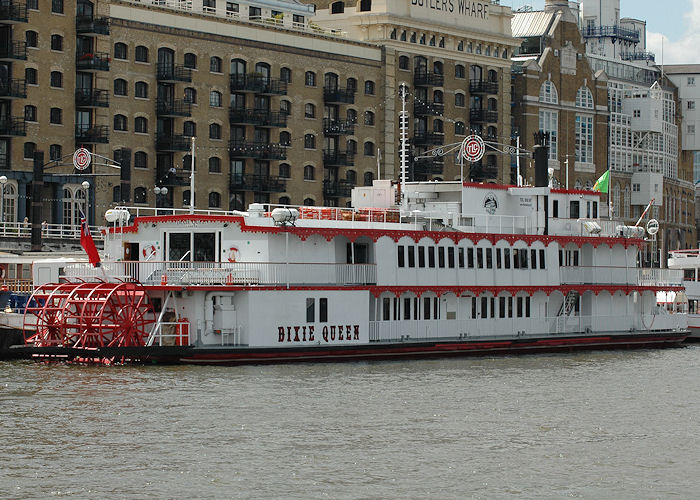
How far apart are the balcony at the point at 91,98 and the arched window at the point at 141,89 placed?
8.27 feet

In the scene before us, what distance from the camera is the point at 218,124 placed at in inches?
3260

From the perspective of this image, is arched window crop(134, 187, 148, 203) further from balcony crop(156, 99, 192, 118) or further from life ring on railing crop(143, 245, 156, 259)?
life ring on railing crop(143, 245, 156, 259)

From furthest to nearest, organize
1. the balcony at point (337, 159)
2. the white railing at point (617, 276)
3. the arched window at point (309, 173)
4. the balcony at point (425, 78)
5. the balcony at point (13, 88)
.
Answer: the balcony at point (425, 78), the balcony at point (337, 159), the arched window at point (309, 173), the balcony at point (13, 88), the white railing at point (617, 276)

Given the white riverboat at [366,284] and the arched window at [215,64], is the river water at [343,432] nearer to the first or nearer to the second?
the white riverboat at [366,284]

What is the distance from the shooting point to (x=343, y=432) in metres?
33.2

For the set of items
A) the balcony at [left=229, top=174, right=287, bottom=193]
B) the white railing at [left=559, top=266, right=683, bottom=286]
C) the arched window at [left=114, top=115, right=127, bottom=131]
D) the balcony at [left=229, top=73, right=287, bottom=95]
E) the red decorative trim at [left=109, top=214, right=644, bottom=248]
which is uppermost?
the balcony at [left=229, top=73, right=287, bottom=95]

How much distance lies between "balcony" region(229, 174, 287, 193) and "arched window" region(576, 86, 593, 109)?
34.2m

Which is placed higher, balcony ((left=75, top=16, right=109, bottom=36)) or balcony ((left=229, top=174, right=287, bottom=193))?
balcony ((left=75, top=16, right=109, bottom=36))

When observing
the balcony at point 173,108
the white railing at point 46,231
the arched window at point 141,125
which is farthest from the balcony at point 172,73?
the white railing at point 46,231

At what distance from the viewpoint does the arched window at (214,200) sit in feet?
272

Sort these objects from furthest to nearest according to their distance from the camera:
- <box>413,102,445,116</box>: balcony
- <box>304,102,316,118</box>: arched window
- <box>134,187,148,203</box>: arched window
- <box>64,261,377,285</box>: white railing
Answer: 1. <box>413,102,445,116</box>: balcony
2. <box>304,102,316,118</box>: arched window
3. <box>134,187,148,203</box>: arched window
4. <box>64,261,377,285</box>: white railing

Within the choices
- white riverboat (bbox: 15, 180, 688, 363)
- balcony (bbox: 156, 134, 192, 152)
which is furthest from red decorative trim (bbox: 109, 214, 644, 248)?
balcony (bbox: 156, 134, 192, 152)

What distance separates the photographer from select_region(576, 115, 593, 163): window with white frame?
11156cm

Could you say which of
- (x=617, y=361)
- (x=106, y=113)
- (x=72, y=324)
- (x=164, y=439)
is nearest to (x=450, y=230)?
(x=617, y=361)
